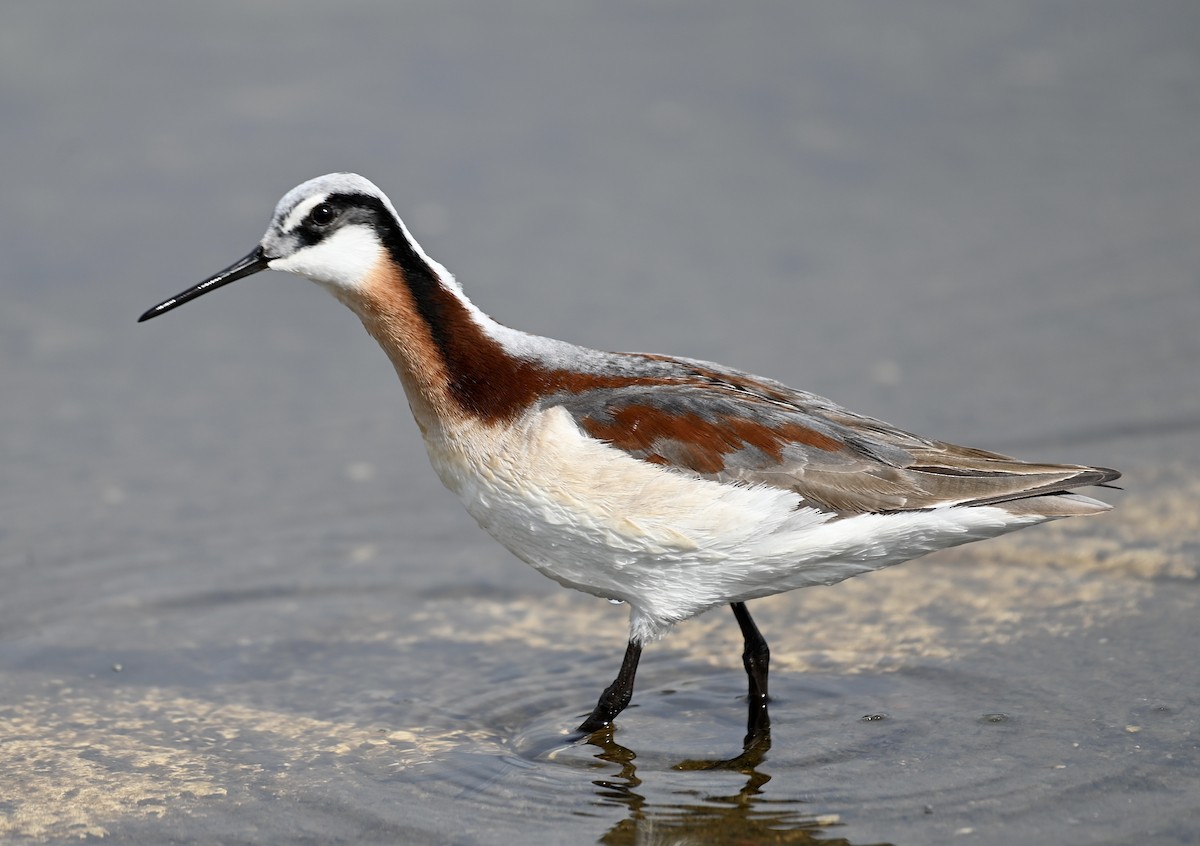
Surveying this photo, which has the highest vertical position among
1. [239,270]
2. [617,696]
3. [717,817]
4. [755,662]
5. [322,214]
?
[322,214]

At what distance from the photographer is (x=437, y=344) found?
7.72 m

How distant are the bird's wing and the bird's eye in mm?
1352

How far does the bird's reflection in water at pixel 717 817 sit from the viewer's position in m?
6.77

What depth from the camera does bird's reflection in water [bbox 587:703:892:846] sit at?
677cm

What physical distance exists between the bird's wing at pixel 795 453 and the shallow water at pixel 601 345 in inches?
44.1

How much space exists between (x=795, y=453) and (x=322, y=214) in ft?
8.09

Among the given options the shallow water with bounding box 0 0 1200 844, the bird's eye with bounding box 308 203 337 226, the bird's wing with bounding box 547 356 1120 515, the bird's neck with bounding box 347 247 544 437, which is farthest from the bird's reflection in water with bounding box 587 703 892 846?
the bird's eye with bounding box 308 203 337 226

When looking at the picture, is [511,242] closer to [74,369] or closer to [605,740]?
[74,369]

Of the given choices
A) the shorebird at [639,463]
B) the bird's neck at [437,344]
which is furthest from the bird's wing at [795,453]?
the bird's neck at [437,344]

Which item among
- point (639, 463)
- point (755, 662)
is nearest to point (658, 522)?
point (639, 463)

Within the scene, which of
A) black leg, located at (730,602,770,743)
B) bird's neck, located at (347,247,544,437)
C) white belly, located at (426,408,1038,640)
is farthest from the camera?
black leg, located at (730,602,770,743)

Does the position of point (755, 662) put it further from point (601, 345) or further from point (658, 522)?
point (601, 345)

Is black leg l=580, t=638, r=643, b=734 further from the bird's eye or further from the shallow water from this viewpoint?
the bird's eye

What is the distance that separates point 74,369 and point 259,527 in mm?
2780
